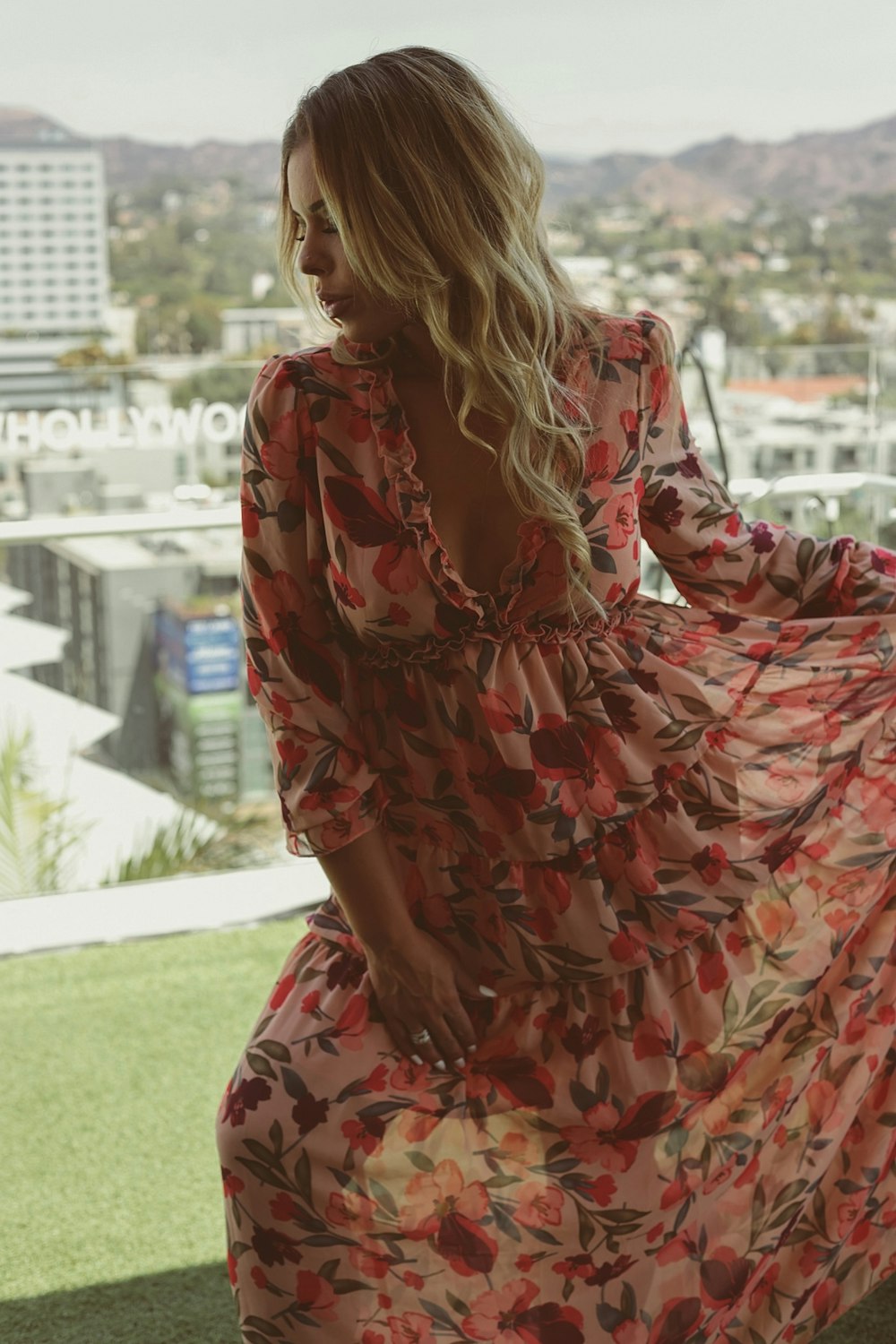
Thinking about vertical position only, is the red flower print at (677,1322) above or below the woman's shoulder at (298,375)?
below

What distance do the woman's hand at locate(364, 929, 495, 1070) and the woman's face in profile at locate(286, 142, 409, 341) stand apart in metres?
0.65

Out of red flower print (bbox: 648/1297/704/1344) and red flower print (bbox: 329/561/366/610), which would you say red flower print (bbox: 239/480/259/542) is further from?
red flower print (bbox: 648/1297/704/1344)

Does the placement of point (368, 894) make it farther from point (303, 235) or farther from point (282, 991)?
point (303, 235)

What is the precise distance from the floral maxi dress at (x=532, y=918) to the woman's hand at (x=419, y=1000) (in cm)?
2

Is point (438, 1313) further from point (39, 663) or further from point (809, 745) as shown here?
point (39, 663)

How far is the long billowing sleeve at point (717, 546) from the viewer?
60.9 inches

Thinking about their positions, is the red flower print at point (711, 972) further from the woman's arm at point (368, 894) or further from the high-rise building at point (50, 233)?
the high-rise building at point (50, 233)

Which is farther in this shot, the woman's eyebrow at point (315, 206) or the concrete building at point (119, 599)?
the concrete building at point (119, 599)

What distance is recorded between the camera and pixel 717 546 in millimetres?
1607

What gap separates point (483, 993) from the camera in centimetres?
149

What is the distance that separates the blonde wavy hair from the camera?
4.45 ft

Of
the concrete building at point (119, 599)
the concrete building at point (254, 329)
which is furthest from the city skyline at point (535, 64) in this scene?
the concrete building at point (119, 599)

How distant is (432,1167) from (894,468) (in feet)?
11.3

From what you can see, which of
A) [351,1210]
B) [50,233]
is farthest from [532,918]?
[50,233]
